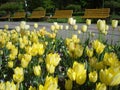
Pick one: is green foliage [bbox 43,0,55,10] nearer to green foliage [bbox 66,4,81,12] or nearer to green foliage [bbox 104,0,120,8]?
green foliage [bbox 66,4,81,12]

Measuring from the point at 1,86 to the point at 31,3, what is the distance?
36.8 meters

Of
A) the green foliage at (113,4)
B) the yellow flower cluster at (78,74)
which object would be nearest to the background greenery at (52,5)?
the green foliage at (113,4)

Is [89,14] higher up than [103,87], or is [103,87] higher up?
[103,87]

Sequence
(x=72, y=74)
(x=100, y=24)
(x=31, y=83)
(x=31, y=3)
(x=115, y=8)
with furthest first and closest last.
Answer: (x=31, y=3), (x=115, y=8), (x=100, y=24), (x=31, y=83), (x=72, y=74)

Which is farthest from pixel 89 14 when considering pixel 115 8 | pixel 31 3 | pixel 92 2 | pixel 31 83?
pixel 31 83

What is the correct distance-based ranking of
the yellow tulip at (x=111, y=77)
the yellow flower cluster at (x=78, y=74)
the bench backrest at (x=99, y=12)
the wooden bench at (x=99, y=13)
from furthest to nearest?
the bench backrest at (x=99, y=12) < the wooden bench at (x=99, y=13) < the yellow flower cluster at (x=78, y=74) < the yellow tulip at (x=111, y=77)

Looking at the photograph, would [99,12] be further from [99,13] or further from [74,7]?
[74,7]

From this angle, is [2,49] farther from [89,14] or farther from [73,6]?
[73,6]

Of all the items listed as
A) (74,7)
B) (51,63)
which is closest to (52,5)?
(74,7)

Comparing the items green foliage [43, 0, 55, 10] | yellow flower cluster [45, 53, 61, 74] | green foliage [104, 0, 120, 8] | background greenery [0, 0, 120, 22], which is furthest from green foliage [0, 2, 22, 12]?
yellow flower cluster [45, 53, 61, 74]

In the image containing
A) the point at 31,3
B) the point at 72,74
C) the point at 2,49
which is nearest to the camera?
the point at 72,74

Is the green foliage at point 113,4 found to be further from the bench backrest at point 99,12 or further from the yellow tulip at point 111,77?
the yellow tulip at point 111,77

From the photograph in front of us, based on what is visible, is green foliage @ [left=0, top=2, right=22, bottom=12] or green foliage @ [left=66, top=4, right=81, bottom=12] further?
green foliage @ [left=0, top=2, right=22, bottom=12]

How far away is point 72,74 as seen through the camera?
202 centimetres
